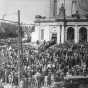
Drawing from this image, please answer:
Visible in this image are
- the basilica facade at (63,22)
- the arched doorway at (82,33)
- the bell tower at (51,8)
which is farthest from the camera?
the bell tower at (51,8)

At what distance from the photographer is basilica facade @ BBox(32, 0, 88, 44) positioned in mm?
44469

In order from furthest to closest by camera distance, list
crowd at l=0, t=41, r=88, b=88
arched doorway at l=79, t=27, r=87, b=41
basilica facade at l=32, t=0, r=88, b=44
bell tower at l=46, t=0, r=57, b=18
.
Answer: bell tower at l=46, t=0, r=57, b=18, arched doorway at l=79, t=27, r=87, b=41, basilica facade at l=32, t=0, r=88, b=44, crowd at l=0, t=41, r=88, b=88

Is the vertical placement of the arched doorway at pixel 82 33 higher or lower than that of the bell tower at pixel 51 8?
lower

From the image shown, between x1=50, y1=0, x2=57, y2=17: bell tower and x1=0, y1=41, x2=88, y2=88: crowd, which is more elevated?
x1=50, y1=0, x2=57, y2=17: bell tower

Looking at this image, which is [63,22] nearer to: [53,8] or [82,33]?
[82,33]

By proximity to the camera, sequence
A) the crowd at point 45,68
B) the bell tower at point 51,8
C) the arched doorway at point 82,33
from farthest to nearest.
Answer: the bell tower at point 51,8, the arched doorway at point 82,33, the crowd at point 45,68

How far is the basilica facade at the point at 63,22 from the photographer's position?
146 ft

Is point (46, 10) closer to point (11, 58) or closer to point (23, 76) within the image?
point (11, 58)

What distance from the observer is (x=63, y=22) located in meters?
44.5

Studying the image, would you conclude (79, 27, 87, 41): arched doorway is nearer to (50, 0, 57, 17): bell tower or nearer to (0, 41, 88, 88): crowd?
(50, 0, 57, 17): bell tower

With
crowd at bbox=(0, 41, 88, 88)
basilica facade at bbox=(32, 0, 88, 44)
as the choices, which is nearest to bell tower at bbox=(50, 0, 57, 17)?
basilica facade at bbox=(32, 0, 88, 44)

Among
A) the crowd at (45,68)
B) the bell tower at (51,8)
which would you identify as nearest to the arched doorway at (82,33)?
the bell tower at (51,8)

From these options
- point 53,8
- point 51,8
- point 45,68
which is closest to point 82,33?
point 53,8

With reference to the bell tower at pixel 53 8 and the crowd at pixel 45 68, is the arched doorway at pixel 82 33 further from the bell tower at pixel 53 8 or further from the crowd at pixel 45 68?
the crowd at pixel 45 68
